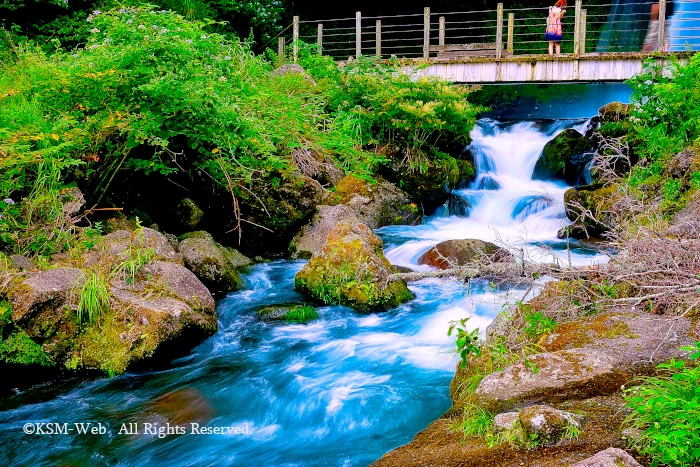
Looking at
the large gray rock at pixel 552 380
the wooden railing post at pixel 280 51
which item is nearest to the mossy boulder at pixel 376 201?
the wooden railing post at pixel 280 51

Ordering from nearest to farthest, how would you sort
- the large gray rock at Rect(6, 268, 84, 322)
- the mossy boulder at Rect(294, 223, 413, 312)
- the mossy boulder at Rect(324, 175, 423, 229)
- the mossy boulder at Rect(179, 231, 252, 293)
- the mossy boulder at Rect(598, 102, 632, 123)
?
the large gray rock at Rect(6, 268, 84, 322) < the mossy boulder at Rect(294, 223, 413, 312) < the mossy boulder at Rect(179, 231, 252, 293) < the mossy boulder at Rect(324, 175, 423, 229) < the mossy boulder at Rect(598, 102, 632, 123)

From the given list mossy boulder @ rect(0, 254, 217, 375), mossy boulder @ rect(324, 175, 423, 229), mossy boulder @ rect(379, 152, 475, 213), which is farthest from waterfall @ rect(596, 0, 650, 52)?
mossy boulder @ rect(0, 254, 217, 375)

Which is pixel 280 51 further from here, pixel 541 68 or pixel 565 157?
pixel 565 157

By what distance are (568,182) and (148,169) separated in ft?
30.6

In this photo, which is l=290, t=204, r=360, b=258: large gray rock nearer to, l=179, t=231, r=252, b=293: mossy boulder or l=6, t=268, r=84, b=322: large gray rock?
l=179, t=231, r=252, b=293: mossy boulder

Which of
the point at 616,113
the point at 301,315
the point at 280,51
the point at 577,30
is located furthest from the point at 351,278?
the point at 280,51

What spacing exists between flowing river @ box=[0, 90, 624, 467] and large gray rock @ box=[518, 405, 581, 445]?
5.97ft

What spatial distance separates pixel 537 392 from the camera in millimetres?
3717

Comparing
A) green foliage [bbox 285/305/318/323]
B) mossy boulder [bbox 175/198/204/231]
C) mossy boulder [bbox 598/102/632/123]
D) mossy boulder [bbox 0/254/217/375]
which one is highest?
mossy boulder [bbox 598/102/632/123]

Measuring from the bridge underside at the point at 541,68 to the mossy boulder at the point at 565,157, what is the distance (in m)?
1.87

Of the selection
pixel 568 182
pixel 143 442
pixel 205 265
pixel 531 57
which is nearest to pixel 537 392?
pixel 143 442

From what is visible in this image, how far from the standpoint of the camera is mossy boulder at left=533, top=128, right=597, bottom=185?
13.5 meters

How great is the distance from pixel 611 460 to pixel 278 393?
3.76 metres

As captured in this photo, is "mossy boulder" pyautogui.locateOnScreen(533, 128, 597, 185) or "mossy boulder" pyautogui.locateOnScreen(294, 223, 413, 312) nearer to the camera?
"mossy boulder" pyautogui.locateOnScreen(294, 223, 413, 312)
